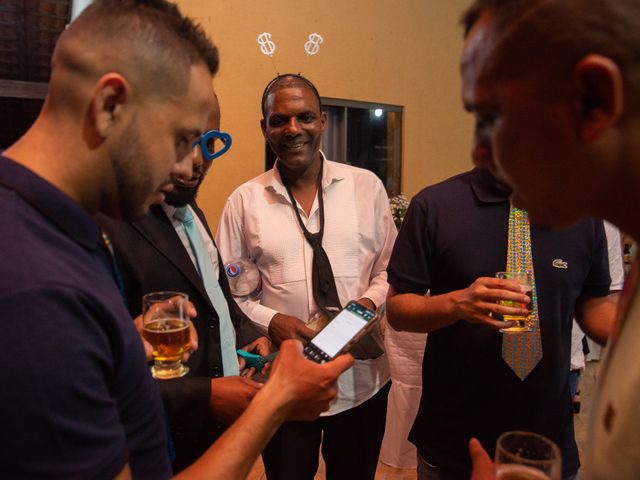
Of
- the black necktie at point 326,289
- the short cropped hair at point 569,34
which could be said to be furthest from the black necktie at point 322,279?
the short cropped hair at point 569,34

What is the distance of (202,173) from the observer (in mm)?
1824

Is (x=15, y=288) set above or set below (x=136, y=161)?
below

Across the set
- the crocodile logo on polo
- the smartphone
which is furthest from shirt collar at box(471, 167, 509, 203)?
the smartphone

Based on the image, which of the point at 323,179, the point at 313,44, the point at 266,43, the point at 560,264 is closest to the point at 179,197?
the point at 323,179

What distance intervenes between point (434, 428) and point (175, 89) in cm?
127

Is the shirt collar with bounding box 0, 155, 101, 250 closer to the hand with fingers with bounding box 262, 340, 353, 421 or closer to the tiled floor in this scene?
the hand with fingers with bounding box 262, 340, 353, 421

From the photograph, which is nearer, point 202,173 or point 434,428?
point 434,428

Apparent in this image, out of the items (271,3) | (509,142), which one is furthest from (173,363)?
(271,3)

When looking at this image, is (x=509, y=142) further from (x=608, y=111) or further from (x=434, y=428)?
(x=434, y=428)

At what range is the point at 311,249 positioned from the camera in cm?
229

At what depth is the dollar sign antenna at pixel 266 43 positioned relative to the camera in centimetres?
445

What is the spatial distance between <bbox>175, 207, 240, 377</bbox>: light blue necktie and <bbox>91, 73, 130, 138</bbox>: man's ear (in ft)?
2.62

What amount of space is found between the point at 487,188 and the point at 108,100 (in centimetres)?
120

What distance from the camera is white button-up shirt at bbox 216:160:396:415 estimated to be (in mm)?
2215
